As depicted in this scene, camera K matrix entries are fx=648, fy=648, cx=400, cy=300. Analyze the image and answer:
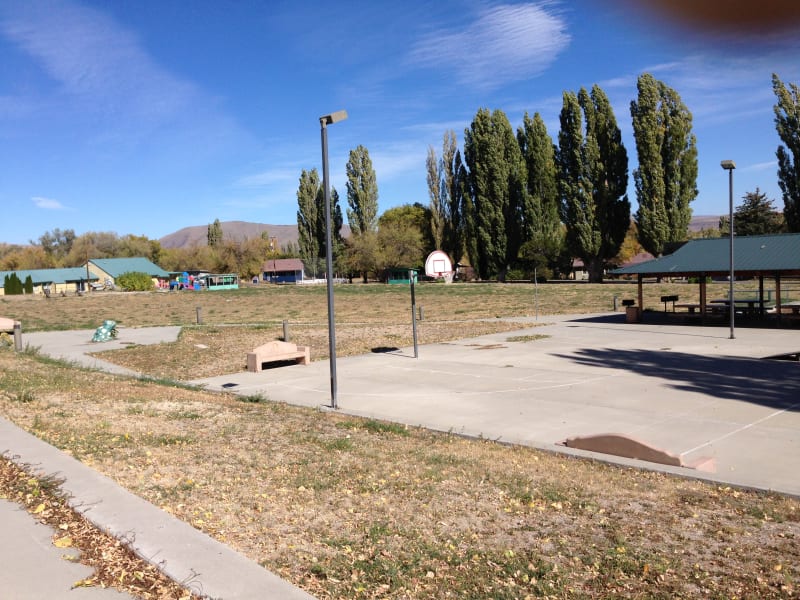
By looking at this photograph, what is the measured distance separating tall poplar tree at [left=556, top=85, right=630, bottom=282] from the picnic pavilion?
32493mm

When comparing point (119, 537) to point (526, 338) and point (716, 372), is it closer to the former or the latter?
point (716, 372)

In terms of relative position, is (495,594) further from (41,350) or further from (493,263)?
(493,263)

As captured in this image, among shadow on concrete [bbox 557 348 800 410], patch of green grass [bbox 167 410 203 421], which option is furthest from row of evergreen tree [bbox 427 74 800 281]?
patch of green grass [bbox 167 410 203 421]

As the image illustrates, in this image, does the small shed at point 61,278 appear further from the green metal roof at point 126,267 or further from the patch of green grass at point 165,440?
the patch of green grass at point 165,440

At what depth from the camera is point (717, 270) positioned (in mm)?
25969

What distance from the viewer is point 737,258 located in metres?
26.3

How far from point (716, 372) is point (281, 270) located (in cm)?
11438

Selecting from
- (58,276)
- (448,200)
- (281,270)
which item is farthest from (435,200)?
(58,276)

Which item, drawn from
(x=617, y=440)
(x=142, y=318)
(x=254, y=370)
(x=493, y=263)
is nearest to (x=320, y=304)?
(x=142, y=318)

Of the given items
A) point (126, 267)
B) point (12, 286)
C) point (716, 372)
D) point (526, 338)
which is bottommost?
point (716, 372)

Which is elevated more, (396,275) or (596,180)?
(596,180)

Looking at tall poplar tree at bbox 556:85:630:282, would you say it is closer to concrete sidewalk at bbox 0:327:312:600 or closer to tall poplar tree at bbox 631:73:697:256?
tall poplar tree at bbox 631:73:697:256

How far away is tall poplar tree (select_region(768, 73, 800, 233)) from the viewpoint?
54.6 meters

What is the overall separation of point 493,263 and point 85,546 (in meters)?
67.8
